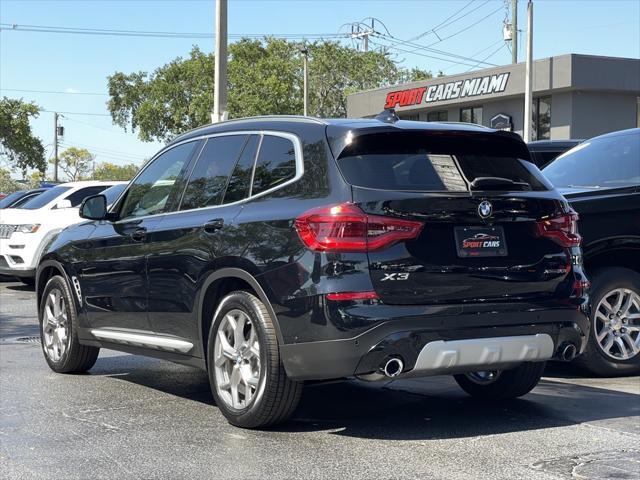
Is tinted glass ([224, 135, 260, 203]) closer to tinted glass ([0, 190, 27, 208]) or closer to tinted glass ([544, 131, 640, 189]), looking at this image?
tinted glass ([544, 131, 640, 189])

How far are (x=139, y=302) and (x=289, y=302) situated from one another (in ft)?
5.93

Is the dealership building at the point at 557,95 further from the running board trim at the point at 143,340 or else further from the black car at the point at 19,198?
the running board trim at the point at 143,340

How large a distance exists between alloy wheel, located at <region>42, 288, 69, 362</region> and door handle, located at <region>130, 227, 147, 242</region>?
4.34 feet

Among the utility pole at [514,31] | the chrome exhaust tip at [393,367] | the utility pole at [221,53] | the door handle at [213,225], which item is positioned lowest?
the chrome exhaust tip at [393,367]

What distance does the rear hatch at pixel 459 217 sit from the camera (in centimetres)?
520

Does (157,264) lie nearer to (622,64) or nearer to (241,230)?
(241,230)

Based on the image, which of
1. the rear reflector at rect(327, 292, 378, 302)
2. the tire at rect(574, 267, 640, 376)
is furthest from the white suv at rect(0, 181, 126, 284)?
the rear reflector at rect(327, 292, 378, 302)

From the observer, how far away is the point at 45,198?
15.5m

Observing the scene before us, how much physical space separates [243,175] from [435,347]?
1710 mm

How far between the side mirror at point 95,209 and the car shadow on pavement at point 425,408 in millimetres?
1333

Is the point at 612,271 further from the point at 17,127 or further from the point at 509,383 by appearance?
the point at 17,127

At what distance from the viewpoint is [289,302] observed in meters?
5.27

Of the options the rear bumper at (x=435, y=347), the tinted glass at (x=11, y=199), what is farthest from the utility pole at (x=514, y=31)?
the rear bumper at (x=435, y=347)

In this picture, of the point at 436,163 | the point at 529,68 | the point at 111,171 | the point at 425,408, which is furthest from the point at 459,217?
the point at 111,171
